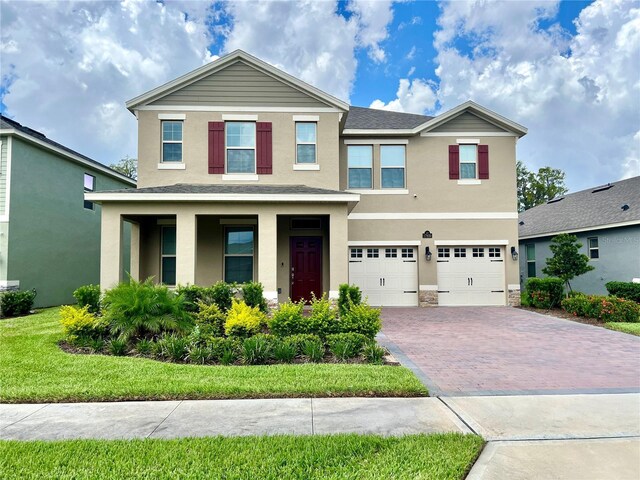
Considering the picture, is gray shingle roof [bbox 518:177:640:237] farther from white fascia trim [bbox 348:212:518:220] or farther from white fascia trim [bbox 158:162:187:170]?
white fascia trim [bbox 158:162:187:170]

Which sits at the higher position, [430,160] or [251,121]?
[251,121]

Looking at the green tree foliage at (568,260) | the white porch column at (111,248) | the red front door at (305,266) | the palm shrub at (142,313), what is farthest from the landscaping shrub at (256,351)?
the green tree foliage at (568,260)

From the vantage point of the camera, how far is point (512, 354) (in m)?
6.72

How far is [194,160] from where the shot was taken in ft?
38.4

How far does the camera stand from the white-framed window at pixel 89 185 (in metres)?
16.0

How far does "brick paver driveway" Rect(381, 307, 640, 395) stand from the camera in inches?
199

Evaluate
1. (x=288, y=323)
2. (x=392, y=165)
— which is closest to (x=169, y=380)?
(x=288, y=323)

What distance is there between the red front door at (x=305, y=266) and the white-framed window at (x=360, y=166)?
2.71m

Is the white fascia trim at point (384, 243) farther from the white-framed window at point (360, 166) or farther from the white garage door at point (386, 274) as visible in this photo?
the white-framed window at point (360, 166)

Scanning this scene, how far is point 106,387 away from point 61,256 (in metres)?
12.6

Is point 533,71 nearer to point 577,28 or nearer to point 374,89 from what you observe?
point 577,28

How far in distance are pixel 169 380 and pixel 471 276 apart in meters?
11.6

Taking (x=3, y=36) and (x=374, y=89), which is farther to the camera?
(x=374, y=89)

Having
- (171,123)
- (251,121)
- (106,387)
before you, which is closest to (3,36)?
(171,123)
